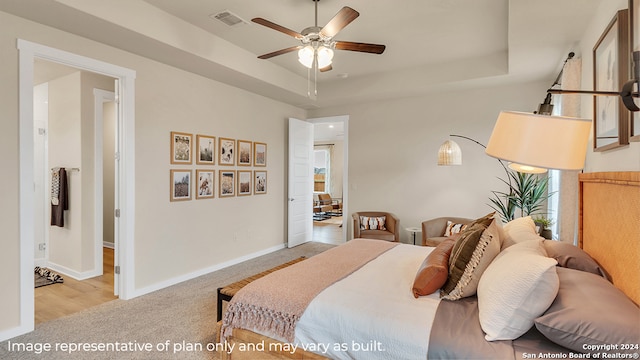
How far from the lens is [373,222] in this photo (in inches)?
202

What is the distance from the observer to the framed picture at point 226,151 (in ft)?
14.4

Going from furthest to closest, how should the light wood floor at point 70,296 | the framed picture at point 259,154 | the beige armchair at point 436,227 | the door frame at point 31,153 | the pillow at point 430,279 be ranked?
the framed picture at point 259,154 → the beige armchair at point 436,227 → the light wood floor at point 70,296 → the door frame at point 31,153 → the pillow at point 430,279

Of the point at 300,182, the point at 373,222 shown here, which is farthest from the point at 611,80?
the point at 300,182

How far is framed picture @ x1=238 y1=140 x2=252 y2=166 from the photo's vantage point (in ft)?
15.4

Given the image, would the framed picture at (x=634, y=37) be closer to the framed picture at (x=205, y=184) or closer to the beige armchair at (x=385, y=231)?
the beige armchair at (x=385, y=231)

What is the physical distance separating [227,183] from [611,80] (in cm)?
410

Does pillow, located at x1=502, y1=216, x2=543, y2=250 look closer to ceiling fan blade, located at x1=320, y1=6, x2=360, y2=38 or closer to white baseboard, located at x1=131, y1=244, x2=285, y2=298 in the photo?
ceiling fan blade, located at x1=320, y1=6, x2=360, y2=38

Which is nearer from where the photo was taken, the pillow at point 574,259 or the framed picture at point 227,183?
the pillow at point 574,259

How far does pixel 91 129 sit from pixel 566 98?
17.4 feet

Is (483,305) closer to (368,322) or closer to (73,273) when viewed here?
(368,322)

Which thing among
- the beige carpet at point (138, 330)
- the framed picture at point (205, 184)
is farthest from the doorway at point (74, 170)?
the framed picture at point (205, 184)

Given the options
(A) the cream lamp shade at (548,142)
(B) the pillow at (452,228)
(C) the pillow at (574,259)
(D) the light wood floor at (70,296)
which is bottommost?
(D) the light wood floor at (70,296)

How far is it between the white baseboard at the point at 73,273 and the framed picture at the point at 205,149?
1.99 meters

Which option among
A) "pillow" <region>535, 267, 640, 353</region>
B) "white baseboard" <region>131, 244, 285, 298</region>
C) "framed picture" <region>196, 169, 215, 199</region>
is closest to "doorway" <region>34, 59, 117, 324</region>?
"white baseboard" <region>131, 244, 285, 298</region>
